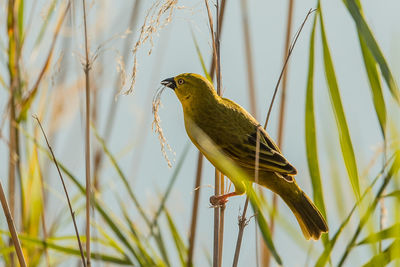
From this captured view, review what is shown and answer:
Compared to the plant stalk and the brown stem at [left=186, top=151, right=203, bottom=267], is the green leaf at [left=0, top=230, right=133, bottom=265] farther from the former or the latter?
the plant stalk

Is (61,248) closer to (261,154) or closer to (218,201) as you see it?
(218,201)

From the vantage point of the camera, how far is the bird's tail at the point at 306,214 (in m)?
2.04

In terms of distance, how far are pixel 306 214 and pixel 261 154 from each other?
0.91ft

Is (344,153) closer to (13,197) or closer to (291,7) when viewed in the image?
(291,7)

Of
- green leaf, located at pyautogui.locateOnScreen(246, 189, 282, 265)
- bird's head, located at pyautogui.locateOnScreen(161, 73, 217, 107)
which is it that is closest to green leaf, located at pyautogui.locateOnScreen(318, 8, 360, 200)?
green leaf, located at pyautogui.locateOnScreen(246, 189, 282, 265)

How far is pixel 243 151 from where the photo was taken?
7.07 feet

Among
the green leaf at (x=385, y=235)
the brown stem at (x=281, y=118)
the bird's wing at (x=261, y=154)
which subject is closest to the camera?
the green leaf at (x=385, y=235)

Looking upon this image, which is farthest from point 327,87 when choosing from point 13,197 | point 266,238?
point 13,197

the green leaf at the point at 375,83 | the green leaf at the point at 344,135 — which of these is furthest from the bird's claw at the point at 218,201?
the green leaf at the point at 375,83

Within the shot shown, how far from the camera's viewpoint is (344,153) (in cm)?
171

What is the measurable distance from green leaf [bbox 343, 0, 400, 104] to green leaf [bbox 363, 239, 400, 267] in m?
0.39

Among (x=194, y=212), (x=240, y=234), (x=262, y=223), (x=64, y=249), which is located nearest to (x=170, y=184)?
(x=194, y=212)

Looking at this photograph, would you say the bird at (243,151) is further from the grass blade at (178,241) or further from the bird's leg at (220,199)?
the grass blade at (178,241)

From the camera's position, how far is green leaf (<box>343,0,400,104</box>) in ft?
5.21
